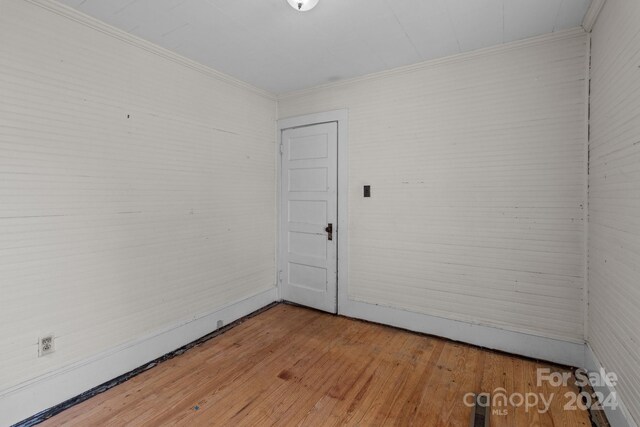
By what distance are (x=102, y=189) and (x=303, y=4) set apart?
2019mm

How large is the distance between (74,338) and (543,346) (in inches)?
147

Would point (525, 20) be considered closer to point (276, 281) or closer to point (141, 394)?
point (276, 281)

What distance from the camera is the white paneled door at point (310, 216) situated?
3697mm

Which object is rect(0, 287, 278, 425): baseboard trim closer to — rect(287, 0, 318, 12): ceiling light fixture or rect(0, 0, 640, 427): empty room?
rect(0, 0, 640, 427): empty room

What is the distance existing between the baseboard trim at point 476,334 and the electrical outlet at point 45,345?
8.64ft

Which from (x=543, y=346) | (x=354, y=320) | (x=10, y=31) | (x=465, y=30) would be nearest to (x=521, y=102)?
(x=465, y=30)

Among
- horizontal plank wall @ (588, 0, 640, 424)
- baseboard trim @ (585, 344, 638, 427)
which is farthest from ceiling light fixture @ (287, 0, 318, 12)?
baseboard trim @ (585, 344, 638, 427)

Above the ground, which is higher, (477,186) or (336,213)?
(477,186)

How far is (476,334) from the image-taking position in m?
2.88

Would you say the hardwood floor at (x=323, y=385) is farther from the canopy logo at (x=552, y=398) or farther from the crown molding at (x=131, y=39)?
the crown molding at (x=131, y=39)

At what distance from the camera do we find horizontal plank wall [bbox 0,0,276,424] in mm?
1950

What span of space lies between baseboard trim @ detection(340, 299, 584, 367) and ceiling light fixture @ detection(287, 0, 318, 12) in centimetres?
288

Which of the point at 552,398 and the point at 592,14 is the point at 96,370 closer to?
the point at 552,398

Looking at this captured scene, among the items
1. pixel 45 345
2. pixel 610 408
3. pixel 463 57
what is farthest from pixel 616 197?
pixel 45 345
